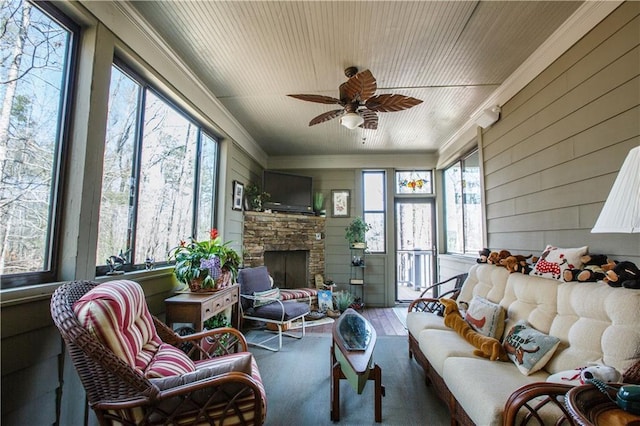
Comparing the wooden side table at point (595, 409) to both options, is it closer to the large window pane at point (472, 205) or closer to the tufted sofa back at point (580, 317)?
the tufted sofa back at point (580, 317)

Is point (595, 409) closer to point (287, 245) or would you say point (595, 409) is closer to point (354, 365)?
point (354, 365)

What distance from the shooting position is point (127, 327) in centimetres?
148

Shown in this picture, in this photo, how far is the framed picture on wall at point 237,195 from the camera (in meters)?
4.10

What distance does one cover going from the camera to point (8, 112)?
1.44 metres

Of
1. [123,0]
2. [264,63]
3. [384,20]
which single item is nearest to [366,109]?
[384,20]

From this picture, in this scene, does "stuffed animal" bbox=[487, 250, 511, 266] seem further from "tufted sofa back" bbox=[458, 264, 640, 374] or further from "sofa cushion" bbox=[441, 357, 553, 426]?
"sofa cushion" bbox=[441, 357, 553, 426]

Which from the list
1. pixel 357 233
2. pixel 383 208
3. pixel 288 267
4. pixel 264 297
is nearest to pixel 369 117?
pixel 264 297

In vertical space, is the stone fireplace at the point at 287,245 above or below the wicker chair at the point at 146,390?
above

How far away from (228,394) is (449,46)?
2970mm

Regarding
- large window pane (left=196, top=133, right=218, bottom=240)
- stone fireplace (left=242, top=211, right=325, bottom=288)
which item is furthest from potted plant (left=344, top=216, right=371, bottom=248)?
large window pane (left=196, top=133, right=218, bottom=240)

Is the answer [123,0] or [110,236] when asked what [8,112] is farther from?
[123,0]

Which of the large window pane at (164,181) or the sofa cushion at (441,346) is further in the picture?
the large window pane at (164,181)

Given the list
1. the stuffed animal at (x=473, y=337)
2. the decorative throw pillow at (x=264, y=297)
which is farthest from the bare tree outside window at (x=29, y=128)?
the stuffed animal at (x=473, y=337)

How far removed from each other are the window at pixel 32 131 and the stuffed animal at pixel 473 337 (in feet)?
9.04
